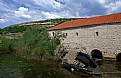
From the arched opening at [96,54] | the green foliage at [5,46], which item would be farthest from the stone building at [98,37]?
the green foliage at [5,46]

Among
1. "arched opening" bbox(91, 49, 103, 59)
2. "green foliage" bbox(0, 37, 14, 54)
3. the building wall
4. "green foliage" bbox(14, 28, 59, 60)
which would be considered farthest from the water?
"green foliage" bbox(0, 37, 14, 54)

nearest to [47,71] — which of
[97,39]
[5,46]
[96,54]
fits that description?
[97,39]

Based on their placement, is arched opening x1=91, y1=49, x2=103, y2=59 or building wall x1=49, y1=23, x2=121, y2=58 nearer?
building wall x1=49, y1=23, x2=121, y2=58

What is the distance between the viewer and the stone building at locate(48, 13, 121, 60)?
3197 cm

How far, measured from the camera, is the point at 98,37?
113 feet

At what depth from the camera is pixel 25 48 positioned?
38219 mm

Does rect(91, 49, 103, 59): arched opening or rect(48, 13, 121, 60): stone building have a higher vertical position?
rect(48, 13, 121, 60): stone building

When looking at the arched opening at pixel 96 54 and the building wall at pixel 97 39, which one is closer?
the building wall at pixel 97 39

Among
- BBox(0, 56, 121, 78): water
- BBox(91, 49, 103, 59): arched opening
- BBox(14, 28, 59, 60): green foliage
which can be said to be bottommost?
BBox(0, 56, 121, 78): water

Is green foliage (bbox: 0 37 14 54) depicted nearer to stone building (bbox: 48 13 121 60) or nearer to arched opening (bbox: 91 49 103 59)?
stone building (bbox: 48 13 121 60)

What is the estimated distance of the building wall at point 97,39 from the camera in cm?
3194

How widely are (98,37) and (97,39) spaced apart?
1.21 feet

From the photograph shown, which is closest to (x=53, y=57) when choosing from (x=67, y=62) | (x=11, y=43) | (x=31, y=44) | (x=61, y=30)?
(x=67, y=62)

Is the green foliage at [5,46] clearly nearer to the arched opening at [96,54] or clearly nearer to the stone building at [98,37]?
the stone building at [98,37]
